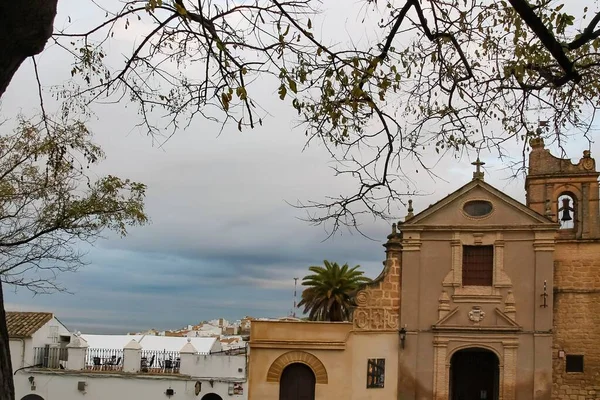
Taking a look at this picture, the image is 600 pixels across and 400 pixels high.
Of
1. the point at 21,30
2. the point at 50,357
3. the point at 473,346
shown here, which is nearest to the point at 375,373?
the point at 473,346

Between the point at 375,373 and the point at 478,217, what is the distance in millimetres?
5750

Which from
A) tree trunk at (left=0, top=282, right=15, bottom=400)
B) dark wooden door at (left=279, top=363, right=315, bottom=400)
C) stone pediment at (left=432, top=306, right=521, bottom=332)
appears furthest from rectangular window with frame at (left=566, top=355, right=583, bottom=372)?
tree trunk at (left=0, top=282, right=15, bottom=400)

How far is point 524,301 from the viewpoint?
2170cm

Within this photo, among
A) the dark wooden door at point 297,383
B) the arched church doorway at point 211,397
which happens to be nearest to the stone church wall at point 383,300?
the dark wooden door at point 297,383

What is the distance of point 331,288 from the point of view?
93.9 ft

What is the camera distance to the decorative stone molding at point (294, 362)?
21.3 m

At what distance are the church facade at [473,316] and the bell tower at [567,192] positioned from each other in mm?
35

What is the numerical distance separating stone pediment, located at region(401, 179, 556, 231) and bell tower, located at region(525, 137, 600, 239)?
79cm

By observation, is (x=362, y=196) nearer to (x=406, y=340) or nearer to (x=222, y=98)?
(x=222, y=98)

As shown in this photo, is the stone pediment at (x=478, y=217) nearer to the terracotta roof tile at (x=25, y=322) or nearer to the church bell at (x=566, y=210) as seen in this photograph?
the church bell at (x=566, y=210)

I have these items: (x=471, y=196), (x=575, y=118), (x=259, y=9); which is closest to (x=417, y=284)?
(x=471, y=196)

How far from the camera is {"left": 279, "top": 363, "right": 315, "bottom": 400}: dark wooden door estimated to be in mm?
21422

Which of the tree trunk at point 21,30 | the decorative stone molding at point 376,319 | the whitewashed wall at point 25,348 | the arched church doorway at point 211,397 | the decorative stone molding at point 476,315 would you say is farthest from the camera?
the whitewashed wall at point 25,348

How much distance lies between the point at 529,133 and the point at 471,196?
598 inches
